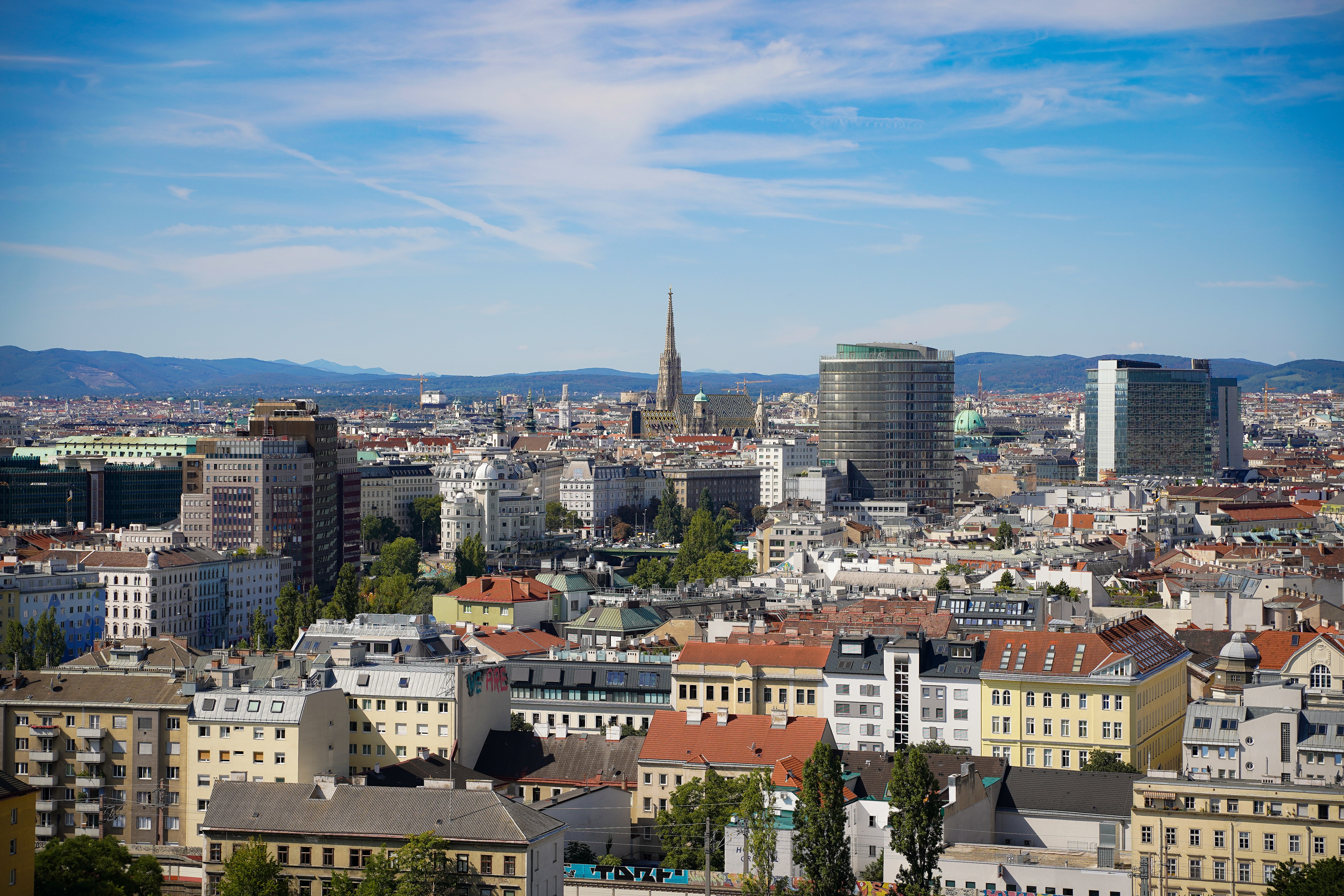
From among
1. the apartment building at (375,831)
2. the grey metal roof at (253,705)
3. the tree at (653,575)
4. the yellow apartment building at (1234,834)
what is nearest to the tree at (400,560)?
the tree at (653,575)

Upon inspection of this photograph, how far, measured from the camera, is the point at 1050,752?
67438 millimetres

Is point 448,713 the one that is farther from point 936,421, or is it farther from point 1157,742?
point 936,421

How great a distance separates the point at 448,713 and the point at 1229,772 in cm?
2384

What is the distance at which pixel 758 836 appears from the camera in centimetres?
4925

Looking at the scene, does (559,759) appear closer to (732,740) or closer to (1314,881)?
(732,740)

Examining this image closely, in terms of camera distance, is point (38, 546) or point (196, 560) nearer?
point (196, 560)

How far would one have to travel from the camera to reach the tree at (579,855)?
54.3 meters

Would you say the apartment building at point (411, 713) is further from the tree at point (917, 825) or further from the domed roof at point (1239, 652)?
the domed roof at point (1239, 652)

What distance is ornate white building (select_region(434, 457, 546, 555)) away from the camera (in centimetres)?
16925

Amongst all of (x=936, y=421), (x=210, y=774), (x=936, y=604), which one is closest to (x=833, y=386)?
(x=936, y=421)

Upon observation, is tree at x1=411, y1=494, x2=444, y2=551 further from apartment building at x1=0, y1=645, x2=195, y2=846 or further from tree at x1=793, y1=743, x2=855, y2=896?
tree at x1=793, y1=743, x2=855, y2=896

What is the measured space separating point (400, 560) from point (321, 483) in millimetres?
8776

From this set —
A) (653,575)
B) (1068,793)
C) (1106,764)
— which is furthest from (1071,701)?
(653,575)

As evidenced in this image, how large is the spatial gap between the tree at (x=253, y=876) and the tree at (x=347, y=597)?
178 ft
